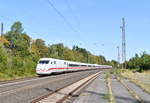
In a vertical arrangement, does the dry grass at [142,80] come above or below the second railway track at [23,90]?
above

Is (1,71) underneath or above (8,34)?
underneath

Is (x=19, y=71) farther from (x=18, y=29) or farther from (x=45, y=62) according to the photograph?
(x=18, y=29)

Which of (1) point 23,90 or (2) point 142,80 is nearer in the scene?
(1) point 23,90

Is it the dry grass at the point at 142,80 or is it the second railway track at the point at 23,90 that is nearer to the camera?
the second railway track at the point at 23,90

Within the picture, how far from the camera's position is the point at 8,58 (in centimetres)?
4256

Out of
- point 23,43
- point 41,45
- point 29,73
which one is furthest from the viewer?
point 41,45

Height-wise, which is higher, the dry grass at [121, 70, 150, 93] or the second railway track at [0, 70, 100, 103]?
the dry grass at [121, 70, 150, 93]

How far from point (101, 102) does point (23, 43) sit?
96308mm

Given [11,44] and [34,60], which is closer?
[34,60]

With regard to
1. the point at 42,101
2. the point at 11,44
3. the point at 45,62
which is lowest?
the point at 42,101

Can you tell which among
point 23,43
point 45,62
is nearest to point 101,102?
point 45,62

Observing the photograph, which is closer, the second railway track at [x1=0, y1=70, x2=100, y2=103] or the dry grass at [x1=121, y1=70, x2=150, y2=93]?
the second railway track at [x1=0, y1=70, x2=100, y2=103]

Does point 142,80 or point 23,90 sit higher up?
point 142,80

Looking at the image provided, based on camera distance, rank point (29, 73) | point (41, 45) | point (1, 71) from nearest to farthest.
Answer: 1. point (1, 71)
2. point (29, 73)
3. point (41, 45)
